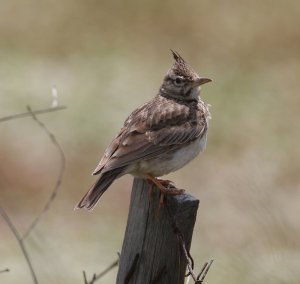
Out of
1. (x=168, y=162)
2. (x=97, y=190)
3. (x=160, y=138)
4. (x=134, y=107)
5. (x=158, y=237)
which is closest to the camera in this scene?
(x=158, y=237)

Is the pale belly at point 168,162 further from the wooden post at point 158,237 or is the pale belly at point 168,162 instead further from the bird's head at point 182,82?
the wooden post at point 158,237

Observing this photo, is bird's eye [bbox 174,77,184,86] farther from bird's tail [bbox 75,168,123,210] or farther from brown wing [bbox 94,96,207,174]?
bird's tail [bbox 75,168,123,210]

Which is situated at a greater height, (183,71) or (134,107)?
(134,107)

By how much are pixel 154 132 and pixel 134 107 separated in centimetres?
702

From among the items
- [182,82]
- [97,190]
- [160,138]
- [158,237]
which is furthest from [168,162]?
[158,237]

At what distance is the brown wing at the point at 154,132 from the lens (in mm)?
6496

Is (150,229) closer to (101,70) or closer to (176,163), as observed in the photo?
(176,163)

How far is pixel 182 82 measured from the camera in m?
7.48

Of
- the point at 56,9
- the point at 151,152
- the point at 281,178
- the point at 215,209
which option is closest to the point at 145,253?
the point at 151,152

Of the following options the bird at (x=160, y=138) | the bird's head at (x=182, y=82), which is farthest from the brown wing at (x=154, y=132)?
the bird's head at (x=182, y=82)

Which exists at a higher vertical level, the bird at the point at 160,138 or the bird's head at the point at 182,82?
the bird's head at the point at 182,82

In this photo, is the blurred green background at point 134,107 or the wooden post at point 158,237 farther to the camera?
the blurred green background at point 134,107

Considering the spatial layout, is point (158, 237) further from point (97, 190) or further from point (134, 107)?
point (134, 107)

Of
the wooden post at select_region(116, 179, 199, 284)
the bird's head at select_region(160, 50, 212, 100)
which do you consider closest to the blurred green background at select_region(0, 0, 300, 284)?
the bird's head at select_region(160, 50, 212, 100)
